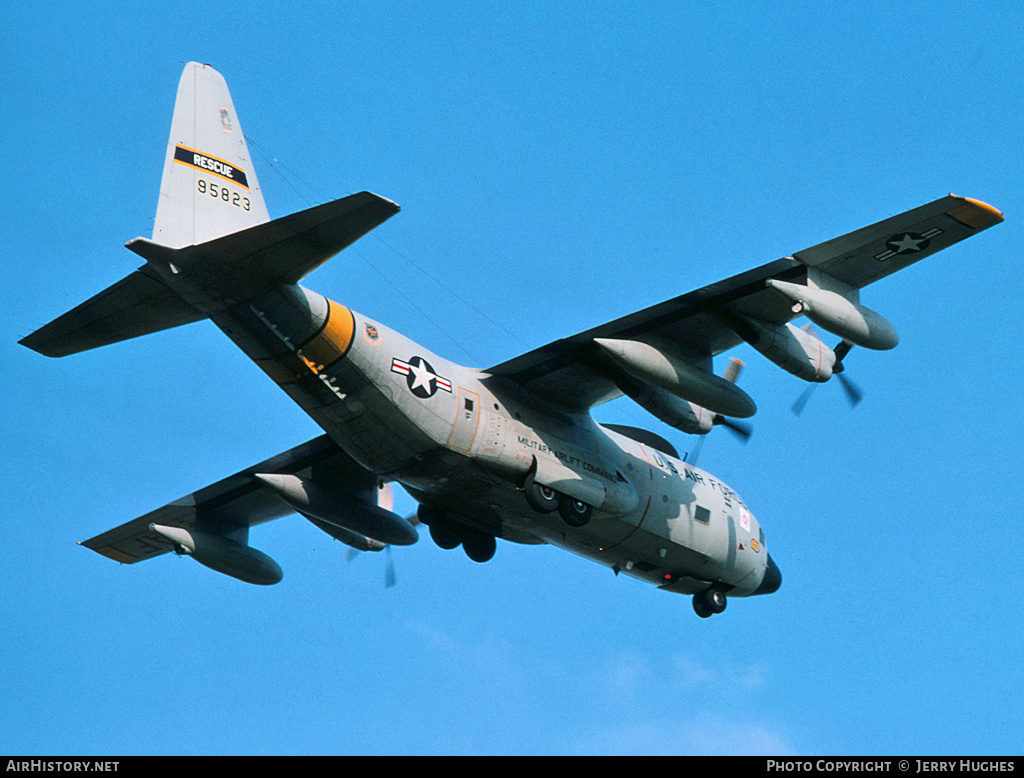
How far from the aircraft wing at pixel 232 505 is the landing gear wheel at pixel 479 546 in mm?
2415

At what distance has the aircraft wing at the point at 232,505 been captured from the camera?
76.3 ft

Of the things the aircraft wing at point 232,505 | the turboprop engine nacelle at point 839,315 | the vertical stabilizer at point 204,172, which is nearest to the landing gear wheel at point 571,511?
the aircraft wing at point 232,505

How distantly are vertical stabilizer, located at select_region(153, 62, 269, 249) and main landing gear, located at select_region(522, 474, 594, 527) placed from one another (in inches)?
265

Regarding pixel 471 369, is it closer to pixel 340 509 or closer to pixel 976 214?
pixel 340 509

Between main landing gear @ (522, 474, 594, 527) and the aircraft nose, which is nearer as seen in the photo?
main landing gear @ (522, 474, 594, 527)

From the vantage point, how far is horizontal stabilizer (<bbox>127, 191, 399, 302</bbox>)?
1620cm

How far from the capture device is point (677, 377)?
19.9 meters

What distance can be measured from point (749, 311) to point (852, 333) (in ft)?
6.14

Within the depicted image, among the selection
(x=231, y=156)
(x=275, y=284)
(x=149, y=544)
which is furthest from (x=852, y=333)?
(x=149, y=544)

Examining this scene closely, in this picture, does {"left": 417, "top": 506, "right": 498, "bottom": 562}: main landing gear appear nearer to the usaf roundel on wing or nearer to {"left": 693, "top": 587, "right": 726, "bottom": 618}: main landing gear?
the usaf roundel on wing

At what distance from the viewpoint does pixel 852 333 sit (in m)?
19.3

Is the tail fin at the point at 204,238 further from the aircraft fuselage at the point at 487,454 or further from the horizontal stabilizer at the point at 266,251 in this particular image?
the aircraft fuselage at the point at 487,454

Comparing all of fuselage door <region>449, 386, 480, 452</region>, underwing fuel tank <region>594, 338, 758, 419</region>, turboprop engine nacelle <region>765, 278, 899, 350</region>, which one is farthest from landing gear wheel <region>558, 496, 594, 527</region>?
turboprop engine nacelle <region>765, 278, 899, 350</region>

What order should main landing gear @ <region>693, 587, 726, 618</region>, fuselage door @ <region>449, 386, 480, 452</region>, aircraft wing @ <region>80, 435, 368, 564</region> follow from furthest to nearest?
1. main landing gear @ <region>693, 587, 726, 618</region>
2. aircraft wing @ <region>80, 435, 368, 564</region>
3. fuselage door @ <region>449, 386, 480, 452</region>
